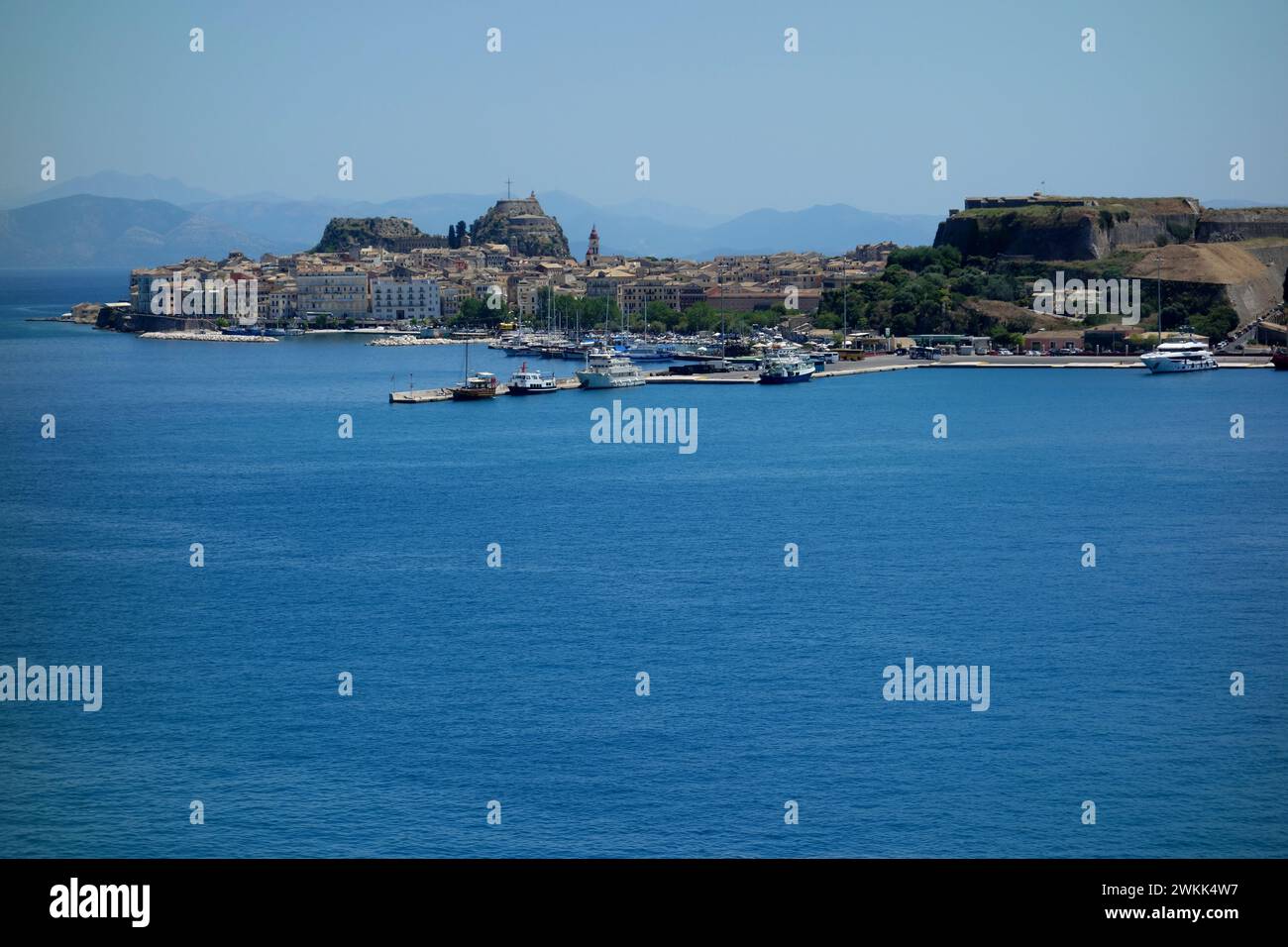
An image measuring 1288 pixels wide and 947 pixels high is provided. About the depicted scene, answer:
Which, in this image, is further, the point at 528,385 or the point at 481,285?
the point at 481,285

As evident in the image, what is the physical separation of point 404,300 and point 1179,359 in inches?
1422

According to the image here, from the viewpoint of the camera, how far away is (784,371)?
39312mm

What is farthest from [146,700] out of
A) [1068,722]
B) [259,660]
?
[1068,722]

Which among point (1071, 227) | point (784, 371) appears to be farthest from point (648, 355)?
point (1071, 227)

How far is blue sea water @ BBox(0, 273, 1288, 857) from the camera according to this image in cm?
971

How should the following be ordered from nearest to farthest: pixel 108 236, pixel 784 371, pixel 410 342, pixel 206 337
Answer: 1. pixel 784 371
2. pixel 410 342
3. pixel 206 337
4. pixel 108 236

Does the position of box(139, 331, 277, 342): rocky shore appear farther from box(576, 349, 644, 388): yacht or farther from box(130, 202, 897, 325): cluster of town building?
box(576, 349, 644, 388): yacht

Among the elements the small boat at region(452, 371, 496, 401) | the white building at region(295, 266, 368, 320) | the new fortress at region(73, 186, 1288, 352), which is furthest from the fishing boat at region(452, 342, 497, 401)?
the white building at region(295, 266, 368, 320)

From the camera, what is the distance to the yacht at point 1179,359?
3959cm

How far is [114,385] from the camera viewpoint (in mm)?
38594

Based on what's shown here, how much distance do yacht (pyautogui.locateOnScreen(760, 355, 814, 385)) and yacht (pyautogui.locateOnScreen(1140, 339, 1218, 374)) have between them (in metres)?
8.16

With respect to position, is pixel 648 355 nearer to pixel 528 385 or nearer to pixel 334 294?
pixel 528 385
